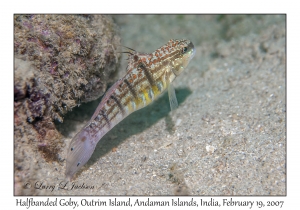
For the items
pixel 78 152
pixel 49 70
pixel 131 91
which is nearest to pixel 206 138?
pixel 131 91

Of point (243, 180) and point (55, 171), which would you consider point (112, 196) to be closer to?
point (55, 171)

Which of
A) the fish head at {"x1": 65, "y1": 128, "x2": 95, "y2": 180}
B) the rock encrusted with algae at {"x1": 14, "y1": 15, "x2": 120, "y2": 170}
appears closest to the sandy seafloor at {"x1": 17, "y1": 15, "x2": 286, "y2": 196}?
the fish head at {"x1": 65, "y1": 128, "x2": 95, "y2": 180}

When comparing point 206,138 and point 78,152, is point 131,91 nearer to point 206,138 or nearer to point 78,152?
point 78,152

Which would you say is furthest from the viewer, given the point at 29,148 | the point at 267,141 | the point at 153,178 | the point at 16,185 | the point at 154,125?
the point at 154,125

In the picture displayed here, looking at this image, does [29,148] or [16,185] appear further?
[29,148]

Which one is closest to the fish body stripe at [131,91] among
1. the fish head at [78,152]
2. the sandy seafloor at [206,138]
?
the fish head at [78,152]

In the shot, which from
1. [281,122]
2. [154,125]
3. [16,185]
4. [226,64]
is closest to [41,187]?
[16,185]

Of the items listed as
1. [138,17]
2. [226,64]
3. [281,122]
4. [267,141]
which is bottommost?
[267,141]
